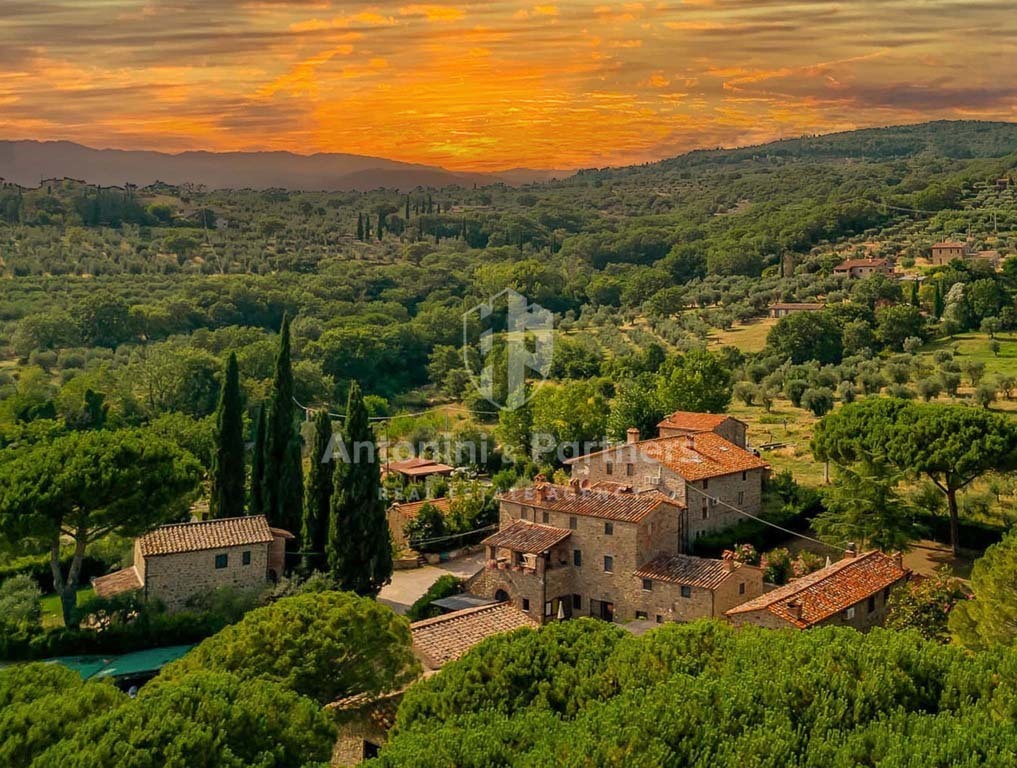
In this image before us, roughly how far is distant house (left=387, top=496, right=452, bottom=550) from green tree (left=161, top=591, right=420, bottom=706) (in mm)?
11513

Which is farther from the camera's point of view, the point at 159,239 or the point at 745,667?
the point at 159,239

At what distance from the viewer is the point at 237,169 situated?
148125 millimetres

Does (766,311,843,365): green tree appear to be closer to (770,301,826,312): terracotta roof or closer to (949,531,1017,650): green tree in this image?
(770,301,826,312): terracotta roof

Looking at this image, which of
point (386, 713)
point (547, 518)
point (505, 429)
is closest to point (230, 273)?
point (505, 429)

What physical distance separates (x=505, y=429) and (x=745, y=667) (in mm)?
23006

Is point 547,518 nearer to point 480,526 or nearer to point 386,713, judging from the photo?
point 480,526

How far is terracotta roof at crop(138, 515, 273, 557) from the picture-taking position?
22.1m

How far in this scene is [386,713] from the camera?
655 inches

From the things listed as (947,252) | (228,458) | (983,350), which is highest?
(228,458)

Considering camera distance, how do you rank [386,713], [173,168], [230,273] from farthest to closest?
[173,168]
[230,273]
[386,713]

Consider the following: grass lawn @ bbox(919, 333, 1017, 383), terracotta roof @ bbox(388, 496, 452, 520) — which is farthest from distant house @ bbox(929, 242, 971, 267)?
terracotta roof @ bbox(388, 496, 452, 520)

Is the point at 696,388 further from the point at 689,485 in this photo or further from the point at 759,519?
the point at 689,485

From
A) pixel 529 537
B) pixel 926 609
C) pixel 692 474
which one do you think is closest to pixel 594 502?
pixel 529 537
